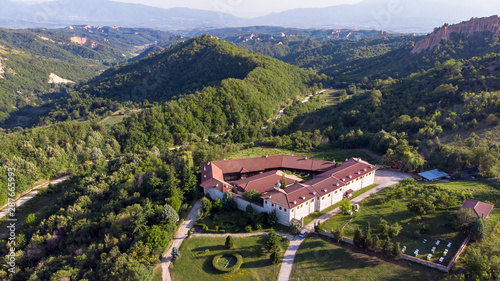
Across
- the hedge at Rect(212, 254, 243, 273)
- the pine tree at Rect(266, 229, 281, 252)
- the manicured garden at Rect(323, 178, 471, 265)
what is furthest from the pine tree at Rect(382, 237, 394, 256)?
the hedge at Rect(212, 254, 243, 273)

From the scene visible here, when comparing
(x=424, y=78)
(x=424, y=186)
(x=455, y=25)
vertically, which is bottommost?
(x=424, y=186)

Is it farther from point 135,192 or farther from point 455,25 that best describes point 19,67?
point 455,25

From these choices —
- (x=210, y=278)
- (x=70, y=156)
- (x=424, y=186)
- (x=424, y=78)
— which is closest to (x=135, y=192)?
(x=210, y=278)

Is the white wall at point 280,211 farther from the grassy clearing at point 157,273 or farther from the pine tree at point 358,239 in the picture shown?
the grassy clearing at point 157,273

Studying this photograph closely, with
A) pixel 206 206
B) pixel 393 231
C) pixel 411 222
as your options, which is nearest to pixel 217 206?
pixel 206 206

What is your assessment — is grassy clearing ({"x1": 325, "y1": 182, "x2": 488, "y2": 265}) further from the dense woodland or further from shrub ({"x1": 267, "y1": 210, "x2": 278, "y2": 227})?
the dense woodland

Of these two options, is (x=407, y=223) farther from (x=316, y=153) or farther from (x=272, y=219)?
(x=316, y=153)
